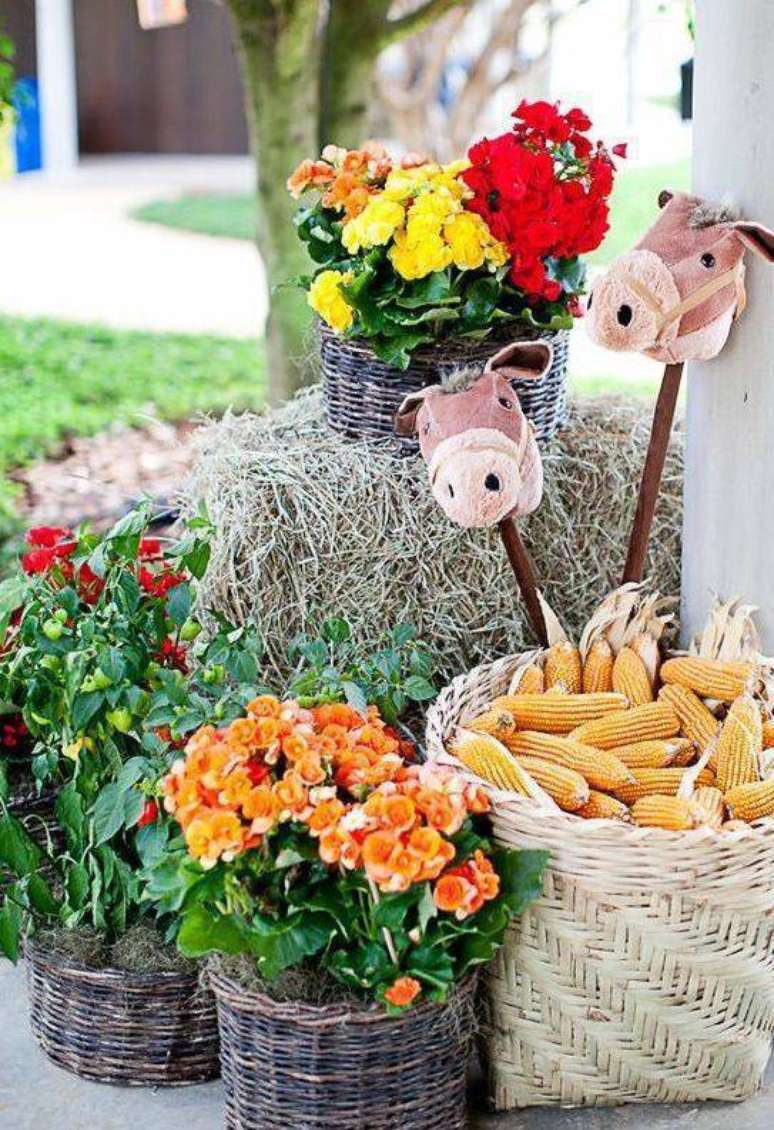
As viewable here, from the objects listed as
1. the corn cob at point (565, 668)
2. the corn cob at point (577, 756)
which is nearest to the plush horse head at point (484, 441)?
the corn cob at point (565, 668)

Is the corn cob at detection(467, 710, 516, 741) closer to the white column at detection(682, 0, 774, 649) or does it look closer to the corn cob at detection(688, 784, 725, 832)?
the corn cob at detection(688, 784, 725, 832)

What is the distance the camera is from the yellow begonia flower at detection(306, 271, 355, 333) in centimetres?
311

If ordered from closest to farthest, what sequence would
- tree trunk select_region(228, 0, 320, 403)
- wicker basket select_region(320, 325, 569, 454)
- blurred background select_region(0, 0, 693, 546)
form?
1. wicker basket select_region(320, 325, 569, 454)
2. tree trunk select_region(228, 0, 320, 403)
3. blurred background select_region(0, 0, 693, 546)

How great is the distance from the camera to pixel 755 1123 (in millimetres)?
2666

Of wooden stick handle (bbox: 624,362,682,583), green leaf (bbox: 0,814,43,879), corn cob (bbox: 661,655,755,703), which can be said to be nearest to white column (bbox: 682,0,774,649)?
wooden stick handle (bbox: 624,362,682,583)

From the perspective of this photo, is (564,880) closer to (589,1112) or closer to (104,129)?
(589,1112)

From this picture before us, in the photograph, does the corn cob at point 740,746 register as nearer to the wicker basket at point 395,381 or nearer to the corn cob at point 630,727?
the corn cob at point 630,727

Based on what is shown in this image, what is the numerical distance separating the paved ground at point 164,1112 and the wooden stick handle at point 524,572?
88 cm

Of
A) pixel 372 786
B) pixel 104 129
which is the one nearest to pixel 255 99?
pixel 372 786

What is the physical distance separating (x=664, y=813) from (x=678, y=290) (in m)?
0.91

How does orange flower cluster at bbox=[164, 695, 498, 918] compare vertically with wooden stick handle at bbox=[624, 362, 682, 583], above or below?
below

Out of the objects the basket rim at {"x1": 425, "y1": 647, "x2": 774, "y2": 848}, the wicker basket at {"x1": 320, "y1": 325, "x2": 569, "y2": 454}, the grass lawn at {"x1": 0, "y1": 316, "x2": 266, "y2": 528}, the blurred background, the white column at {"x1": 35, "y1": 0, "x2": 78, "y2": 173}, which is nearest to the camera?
the basket rim at {"x1": 425, "y1": 647, "x2": 774, "y2": 848}

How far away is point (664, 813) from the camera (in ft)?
8.27

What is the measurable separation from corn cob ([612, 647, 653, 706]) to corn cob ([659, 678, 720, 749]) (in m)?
0.03
